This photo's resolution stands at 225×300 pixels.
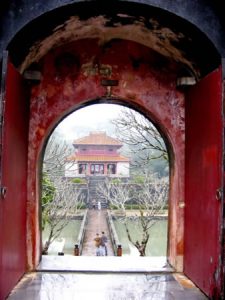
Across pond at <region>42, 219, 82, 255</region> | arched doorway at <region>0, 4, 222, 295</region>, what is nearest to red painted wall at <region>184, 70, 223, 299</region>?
arched doorway at <region>0, 4, 222, 295</region>

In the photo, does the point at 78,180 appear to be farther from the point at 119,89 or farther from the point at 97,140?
the point at 119,89

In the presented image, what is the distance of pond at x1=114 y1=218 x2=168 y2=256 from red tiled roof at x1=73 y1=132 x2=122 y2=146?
10.9 metres

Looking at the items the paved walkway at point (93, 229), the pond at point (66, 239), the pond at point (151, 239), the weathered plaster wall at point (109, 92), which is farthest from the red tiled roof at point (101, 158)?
the weathered plaster wall at point (109, 92)

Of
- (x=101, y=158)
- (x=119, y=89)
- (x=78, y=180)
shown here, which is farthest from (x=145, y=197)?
(x=101, y=158)

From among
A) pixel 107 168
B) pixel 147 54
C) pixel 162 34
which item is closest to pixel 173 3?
pixel 162 34

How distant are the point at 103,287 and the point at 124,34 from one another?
233 cm

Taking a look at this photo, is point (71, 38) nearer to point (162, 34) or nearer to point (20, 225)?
point (162, 34)

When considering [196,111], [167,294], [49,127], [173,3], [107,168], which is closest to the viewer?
[173,3]

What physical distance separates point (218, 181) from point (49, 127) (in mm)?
2029

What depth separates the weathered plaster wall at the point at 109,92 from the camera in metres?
4.82

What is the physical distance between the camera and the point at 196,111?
4.30 metres

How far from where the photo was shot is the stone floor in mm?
3842

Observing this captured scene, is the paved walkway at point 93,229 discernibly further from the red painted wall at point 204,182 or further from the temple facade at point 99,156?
the red painted wall at point 204,182

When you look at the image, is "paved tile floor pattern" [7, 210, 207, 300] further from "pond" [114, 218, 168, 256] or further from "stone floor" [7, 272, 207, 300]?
"pond" [114, 218, 168, 256]
